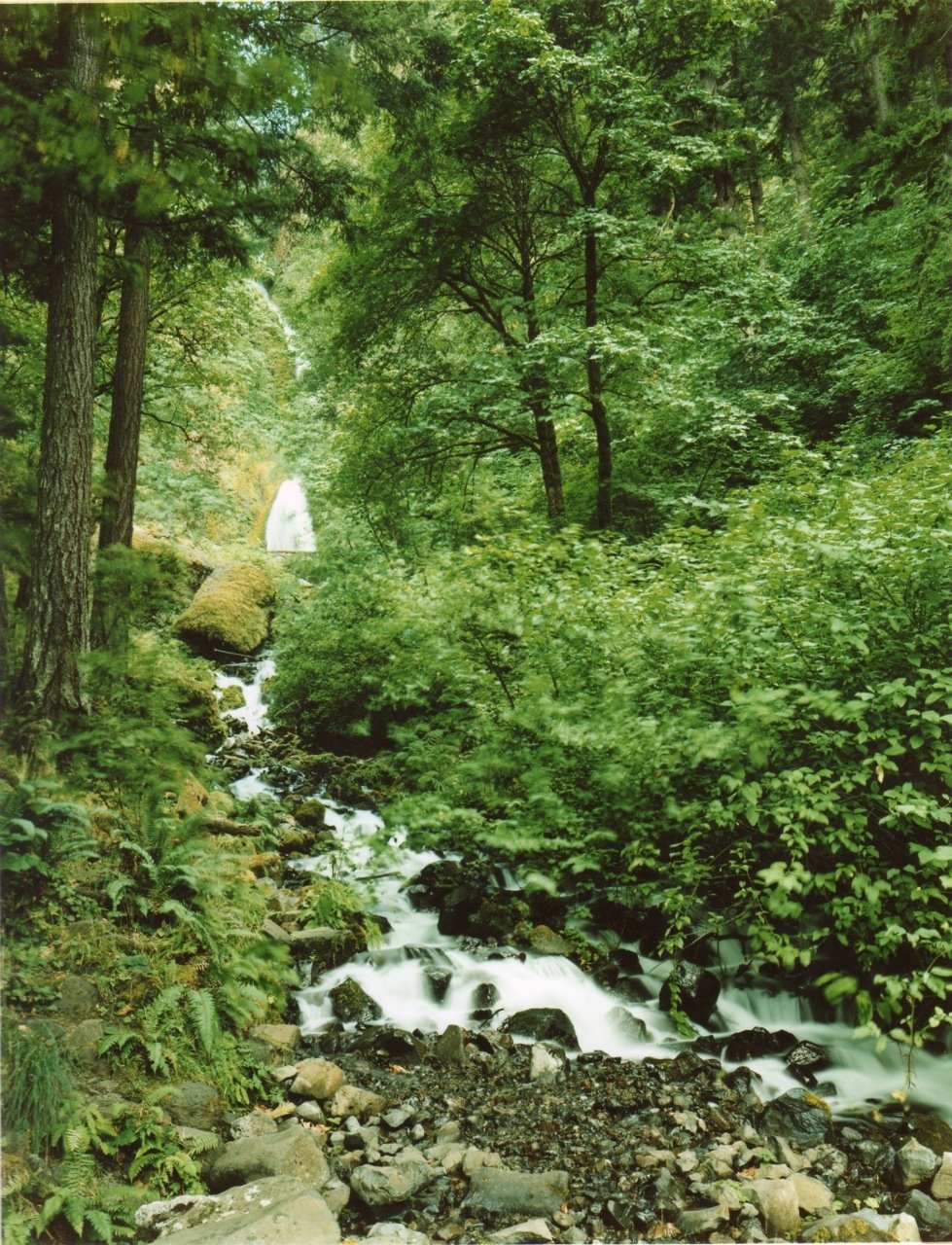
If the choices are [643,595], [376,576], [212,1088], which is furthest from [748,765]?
[376,576]

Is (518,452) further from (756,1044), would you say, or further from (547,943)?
(756,1044)

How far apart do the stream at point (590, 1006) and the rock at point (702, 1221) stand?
1.34 m

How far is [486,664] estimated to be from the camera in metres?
6.57

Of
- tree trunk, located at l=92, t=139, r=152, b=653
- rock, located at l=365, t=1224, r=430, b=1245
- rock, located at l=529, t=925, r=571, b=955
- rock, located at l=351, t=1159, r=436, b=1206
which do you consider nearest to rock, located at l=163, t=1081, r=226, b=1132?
rock, located at l=351, t=1159, r=436, b=1206

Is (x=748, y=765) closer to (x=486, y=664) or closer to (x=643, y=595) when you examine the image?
(x=643, y=595)

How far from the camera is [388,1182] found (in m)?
3.69

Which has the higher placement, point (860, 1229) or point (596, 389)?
point (596, 389)

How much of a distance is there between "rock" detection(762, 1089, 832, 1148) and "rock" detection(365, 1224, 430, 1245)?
2187 mm

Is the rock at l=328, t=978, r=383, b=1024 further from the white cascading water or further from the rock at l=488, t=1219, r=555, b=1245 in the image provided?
the rock at l=488, t=1219, r=555, b=1245

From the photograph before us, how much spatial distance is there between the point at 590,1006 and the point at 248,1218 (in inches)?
126

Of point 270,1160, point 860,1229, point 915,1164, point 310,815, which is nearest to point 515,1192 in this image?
point 270,1160

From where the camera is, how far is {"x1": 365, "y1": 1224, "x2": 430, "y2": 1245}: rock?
3.28 metres

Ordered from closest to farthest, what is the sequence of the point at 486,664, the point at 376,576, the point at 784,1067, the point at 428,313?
the point at 784,1067
the point at 486,664
the point at 376,576
the point at 428,313

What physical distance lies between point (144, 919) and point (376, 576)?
5854mm
